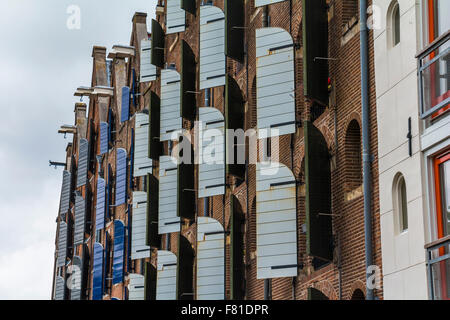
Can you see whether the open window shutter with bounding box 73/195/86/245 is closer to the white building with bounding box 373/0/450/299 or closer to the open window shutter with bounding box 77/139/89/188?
the open window shutter with bounding box 77/139/89/188

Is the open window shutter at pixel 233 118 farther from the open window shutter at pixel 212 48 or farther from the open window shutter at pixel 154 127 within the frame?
the open window shutter at pixel 154 127

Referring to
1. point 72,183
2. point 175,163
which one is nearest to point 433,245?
point 175,163

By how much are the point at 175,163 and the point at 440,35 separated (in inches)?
708

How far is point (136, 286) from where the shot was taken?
3856 centimetres

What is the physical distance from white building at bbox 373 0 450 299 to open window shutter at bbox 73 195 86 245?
33793mm

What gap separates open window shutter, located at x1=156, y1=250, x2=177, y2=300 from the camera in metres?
34.0

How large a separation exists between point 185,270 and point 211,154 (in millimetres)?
4406

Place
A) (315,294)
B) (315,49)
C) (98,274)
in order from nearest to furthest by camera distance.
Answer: (315,294)
(315,49)
(98,274)

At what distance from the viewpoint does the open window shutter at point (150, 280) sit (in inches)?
1438

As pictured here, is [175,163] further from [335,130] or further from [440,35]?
[440,35]

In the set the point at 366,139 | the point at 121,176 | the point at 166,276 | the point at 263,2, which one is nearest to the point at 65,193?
the point at 121,176

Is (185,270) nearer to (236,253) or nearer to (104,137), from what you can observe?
(236,253)

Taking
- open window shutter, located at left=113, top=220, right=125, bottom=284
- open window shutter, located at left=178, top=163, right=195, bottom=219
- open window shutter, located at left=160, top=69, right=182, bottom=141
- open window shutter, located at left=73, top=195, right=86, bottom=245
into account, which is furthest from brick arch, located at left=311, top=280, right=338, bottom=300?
open window shutter, located at left=73, top=195, right=86, bottom=245

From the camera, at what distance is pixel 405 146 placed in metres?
20.1
